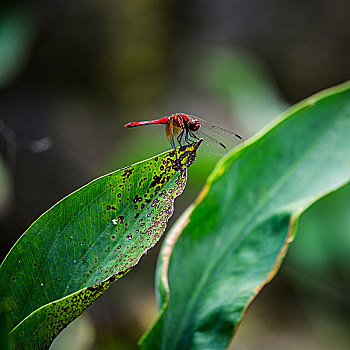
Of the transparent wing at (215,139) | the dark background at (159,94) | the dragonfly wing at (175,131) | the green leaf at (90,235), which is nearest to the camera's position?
the green leaf at (90,235)

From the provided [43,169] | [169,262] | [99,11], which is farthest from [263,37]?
[169,262]

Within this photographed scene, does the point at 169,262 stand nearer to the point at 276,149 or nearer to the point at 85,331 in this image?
the point at 276,149

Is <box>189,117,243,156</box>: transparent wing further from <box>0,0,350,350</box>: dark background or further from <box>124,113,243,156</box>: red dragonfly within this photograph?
<box>0,0,350,350</box>: dark background

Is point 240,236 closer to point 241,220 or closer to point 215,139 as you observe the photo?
point 241,220

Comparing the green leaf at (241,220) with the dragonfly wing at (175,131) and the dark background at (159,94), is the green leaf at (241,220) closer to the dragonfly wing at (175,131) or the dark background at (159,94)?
the dragonfly wing at (175,131)

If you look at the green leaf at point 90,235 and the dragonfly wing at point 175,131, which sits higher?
the green leaf at point 90,235

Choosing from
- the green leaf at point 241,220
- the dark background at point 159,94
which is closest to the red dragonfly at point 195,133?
the green leaf at point 241,220

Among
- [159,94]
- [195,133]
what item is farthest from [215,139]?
[159,94]
